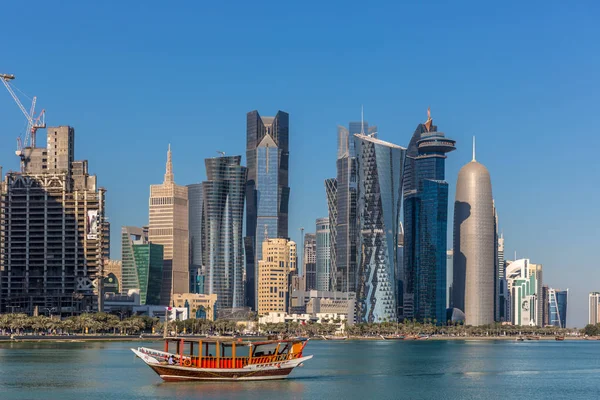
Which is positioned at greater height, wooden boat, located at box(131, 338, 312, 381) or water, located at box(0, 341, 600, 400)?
wooden boat, located at box(131, 338, 312, 381)

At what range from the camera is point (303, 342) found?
543ft

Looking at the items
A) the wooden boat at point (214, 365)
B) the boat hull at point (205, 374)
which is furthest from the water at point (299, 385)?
the wooden boat at point (214, 365)

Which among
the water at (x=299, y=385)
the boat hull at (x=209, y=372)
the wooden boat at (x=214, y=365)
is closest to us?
the water at (x=299, y=385)

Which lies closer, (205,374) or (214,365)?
(205,374)

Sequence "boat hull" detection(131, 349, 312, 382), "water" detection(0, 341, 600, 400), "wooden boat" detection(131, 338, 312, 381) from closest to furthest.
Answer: "water" detection(0, 341, 600, 400) → "boat hull" detection(131, 349, 312, 382) → "wooden boat" detection(131, 338, 312, 381)

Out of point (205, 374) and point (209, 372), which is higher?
point (209, 372)

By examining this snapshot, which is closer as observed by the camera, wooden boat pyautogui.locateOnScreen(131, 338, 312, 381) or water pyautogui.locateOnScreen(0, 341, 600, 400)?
water pyautogui.locateOnScreen(0, 341, 600, 400)

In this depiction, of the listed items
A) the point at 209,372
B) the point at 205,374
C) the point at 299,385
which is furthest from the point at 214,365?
the point at 299,385

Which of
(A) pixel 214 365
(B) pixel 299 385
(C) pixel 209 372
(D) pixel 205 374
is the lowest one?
(B) pixel 299 385

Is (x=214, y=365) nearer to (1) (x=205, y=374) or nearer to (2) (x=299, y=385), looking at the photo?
(1) (x=205, y=374)

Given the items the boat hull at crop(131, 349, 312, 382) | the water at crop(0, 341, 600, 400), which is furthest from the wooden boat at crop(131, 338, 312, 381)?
the water at crop(0, 341, 600, 400)

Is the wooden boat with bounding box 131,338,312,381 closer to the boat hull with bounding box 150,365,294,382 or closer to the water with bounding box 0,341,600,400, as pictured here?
the boat hull with bounding box 150,365,294,382

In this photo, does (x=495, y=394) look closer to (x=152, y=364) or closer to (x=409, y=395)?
(x=409, y=395)

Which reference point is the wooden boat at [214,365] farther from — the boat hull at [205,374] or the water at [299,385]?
the water at [299,385]
